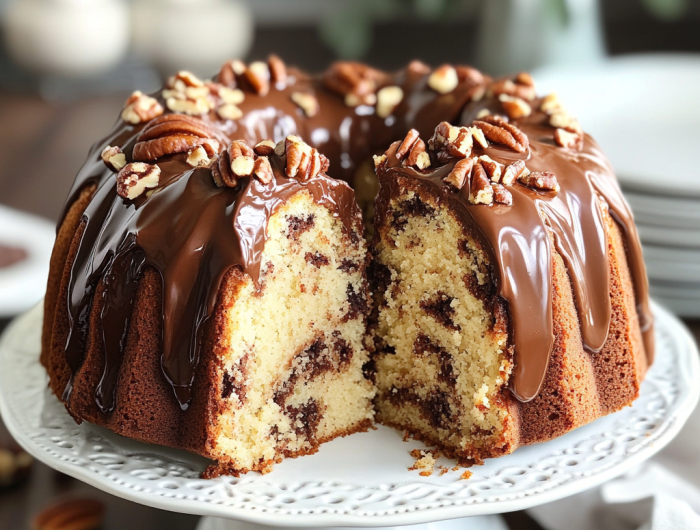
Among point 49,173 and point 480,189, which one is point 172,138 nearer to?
point 480,189

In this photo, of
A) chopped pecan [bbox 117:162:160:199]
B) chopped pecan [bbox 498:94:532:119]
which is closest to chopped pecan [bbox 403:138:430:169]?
chopped pecan [bbox 498:94:532:119]

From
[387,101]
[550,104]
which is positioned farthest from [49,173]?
[550,104]

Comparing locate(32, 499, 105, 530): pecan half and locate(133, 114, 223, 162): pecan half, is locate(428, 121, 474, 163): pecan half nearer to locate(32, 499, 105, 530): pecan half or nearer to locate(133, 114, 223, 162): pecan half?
locate(133, 114, 223, 162): pecan half

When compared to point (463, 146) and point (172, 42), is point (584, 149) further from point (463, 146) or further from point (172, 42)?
point (172, 42)

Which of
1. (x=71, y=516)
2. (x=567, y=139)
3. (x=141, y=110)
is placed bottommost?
(x=71, y=516)

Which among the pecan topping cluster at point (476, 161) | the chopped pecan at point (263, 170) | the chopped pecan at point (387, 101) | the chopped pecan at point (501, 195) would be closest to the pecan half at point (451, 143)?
the pecan topping cluster at point (476, 161)

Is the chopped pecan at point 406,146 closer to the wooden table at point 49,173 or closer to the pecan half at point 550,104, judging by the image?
the pecan half at point 550,104

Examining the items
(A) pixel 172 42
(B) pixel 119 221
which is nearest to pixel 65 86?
(A) pixel 172 42
